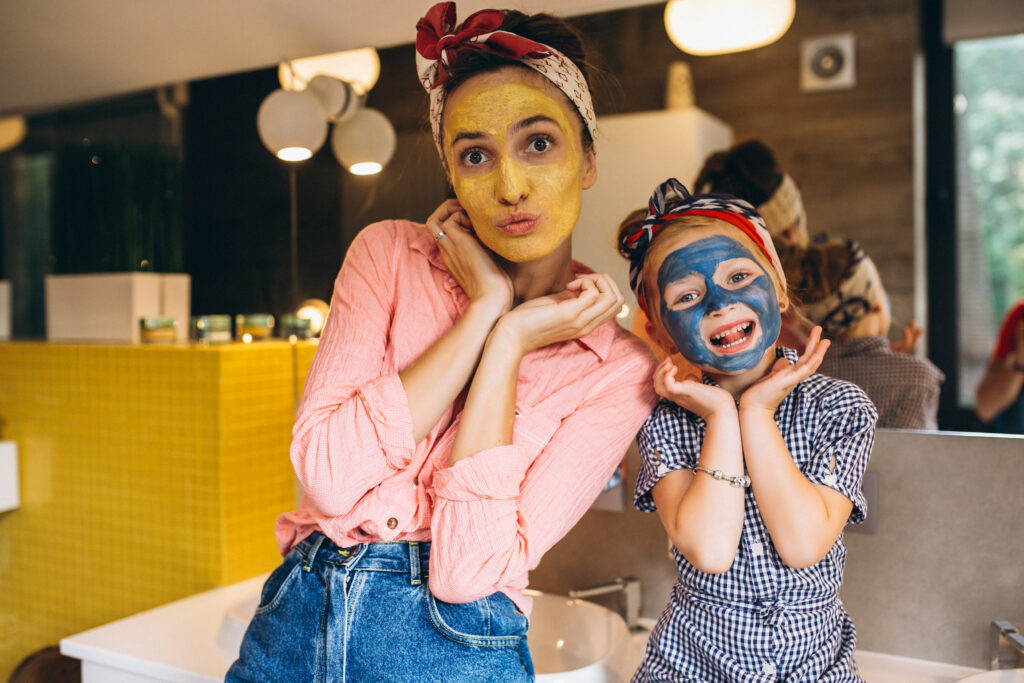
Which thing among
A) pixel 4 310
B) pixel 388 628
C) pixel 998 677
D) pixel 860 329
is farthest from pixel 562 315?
pixel 4 310

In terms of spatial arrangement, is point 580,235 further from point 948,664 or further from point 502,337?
point 948,664

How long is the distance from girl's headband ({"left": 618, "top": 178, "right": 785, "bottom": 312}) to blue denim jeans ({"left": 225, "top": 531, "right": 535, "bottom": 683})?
0.46 m

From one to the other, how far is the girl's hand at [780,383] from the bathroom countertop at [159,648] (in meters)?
0.99

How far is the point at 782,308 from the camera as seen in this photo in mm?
1118

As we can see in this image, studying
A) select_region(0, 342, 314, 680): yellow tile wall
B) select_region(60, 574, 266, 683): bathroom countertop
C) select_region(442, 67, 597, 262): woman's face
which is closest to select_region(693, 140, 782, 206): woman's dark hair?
select_region(442, 67, 597, 262): woman's face

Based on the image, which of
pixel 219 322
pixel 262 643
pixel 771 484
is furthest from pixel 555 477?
pixel 219 322

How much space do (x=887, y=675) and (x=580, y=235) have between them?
0.84m

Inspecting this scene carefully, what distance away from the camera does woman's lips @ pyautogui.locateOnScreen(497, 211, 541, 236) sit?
104 cm

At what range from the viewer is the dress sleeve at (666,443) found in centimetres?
108

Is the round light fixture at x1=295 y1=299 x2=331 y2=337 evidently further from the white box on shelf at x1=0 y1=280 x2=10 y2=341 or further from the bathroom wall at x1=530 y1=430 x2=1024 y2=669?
the white box on shelf at x1=0 y1=280 x2=10 y2=341

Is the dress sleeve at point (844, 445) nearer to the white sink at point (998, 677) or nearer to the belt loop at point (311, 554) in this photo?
the white sink at point (998, 677)

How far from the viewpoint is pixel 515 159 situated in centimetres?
104

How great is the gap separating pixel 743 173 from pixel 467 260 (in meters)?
0.52

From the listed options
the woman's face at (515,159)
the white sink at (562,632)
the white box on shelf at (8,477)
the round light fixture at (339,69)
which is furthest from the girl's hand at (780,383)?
the white box on shelf at (8,477)
